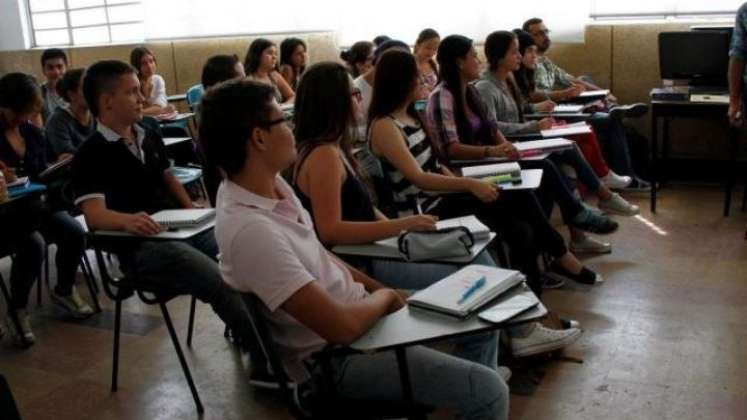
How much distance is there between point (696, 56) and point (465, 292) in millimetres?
4079

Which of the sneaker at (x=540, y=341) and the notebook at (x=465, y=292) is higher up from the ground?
the notebook at (x=465, y=292)

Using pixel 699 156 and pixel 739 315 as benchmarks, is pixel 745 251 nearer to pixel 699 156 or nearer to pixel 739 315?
pixel 739 315

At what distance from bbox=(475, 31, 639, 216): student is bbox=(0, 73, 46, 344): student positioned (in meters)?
2.26

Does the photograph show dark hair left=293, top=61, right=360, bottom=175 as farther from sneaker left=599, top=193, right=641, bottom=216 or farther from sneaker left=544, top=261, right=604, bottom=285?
sneaker left=599, top=193, right=641, bottom=216

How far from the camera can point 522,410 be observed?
2555 mm

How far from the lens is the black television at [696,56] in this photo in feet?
16.5

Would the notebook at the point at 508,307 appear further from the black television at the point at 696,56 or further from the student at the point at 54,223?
the black television at the point at 696,56

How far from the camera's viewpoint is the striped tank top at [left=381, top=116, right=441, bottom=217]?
3.07m

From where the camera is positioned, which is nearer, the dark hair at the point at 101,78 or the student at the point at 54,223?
the dark hair at the point at 101,78

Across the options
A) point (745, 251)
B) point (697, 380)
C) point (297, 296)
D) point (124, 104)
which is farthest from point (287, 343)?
point (745, 251)

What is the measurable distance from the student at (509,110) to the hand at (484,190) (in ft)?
4.17

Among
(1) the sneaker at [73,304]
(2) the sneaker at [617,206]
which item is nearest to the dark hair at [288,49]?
(2) the sneaker at [617,206]

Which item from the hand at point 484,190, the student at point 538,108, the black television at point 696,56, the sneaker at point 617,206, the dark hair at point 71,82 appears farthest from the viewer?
the black television at point 696,56

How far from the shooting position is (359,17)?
686 cm
